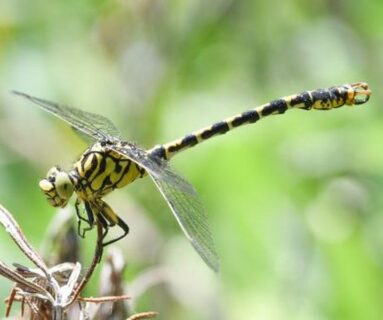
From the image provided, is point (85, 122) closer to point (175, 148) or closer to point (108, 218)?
point (175, 148)

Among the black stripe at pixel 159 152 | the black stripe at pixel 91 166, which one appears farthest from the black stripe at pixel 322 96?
the black stripe at pixel 91 166

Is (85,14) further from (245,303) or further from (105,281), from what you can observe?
(105,281)

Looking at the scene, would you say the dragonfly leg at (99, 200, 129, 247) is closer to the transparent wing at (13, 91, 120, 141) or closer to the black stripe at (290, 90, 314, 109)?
the transparent wing at (13, 91, 120, 141)

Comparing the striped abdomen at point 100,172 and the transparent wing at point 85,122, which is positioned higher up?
the transparent wing at point 85,122

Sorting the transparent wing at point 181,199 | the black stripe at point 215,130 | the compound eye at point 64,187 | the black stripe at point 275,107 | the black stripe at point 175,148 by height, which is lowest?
the transparent wing at point 181,199

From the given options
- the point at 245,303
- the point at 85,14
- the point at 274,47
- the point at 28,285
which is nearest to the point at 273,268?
the point at 245,303

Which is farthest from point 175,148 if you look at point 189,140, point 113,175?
point 113,175

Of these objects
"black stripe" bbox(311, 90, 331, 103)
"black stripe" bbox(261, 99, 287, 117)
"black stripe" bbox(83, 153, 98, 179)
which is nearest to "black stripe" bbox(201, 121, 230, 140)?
"black stripe" bbox(261, 99, 287, 117)

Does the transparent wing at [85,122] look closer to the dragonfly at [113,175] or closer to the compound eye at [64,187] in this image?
the dragonfly at [113,175]
